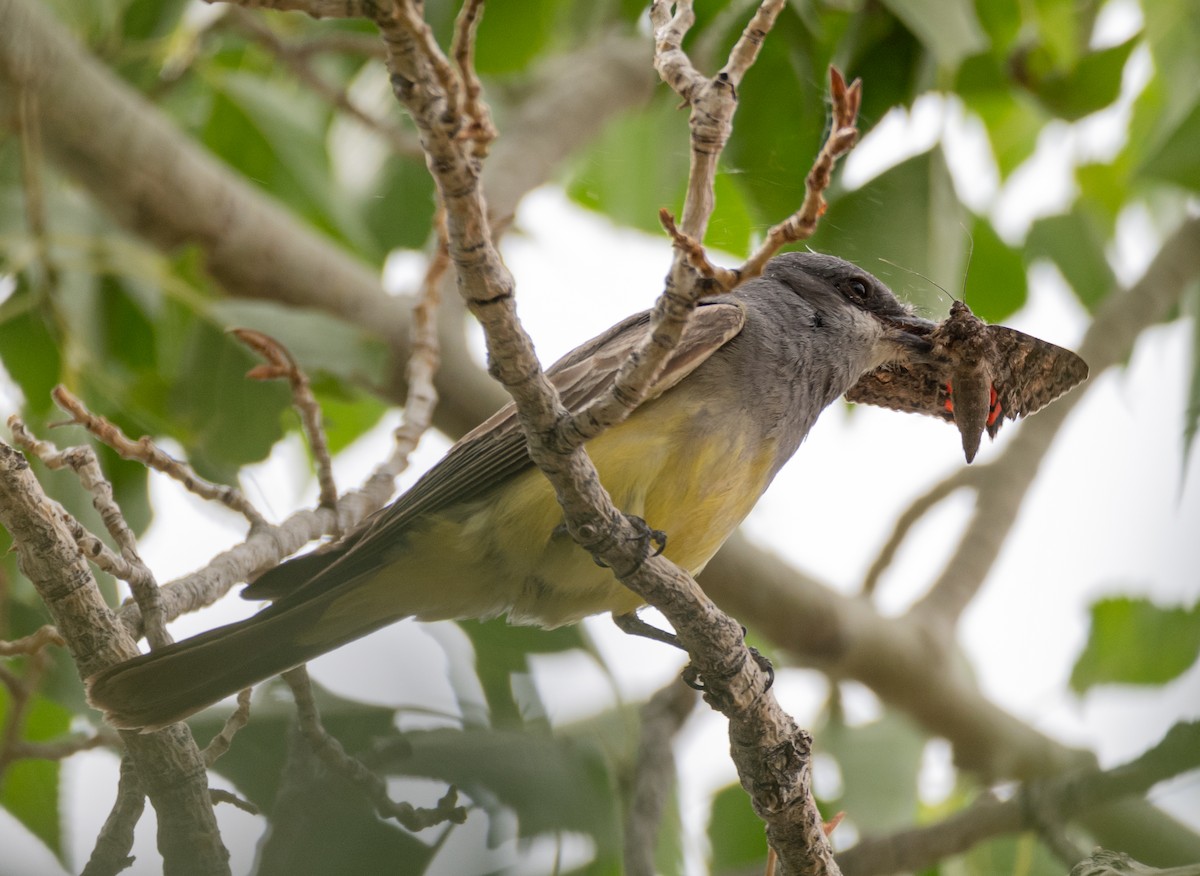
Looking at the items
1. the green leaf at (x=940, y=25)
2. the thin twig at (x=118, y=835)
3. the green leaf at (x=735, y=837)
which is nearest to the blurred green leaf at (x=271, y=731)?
the thin twig at (x=118, y=835)

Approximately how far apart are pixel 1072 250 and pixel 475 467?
2587mm

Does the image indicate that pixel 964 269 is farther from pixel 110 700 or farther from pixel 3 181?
pixel 3 181

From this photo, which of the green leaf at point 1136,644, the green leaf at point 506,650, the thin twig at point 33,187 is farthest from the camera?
the green leaf at point 1136,644

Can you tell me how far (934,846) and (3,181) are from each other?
3966 mm

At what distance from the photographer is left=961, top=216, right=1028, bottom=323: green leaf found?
12.1ft

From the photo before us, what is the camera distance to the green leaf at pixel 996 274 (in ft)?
12.1

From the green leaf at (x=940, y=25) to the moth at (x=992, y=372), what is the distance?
0.92 metres

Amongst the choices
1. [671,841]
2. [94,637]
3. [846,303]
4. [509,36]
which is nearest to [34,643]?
[94,637]

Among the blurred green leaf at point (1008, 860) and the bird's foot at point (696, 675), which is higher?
the bird's foot at point (696, 675)

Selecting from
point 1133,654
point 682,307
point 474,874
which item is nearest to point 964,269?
point 682,307

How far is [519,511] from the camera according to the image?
9.47ft

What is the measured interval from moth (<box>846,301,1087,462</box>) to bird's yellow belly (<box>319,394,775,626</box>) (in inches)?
24.5

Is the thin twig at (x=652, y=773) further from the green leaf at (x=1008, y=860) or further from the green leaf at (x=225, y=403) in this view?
the green leaf at (x=225, y=403)

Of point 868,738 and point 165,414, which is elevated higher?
point 165,414
